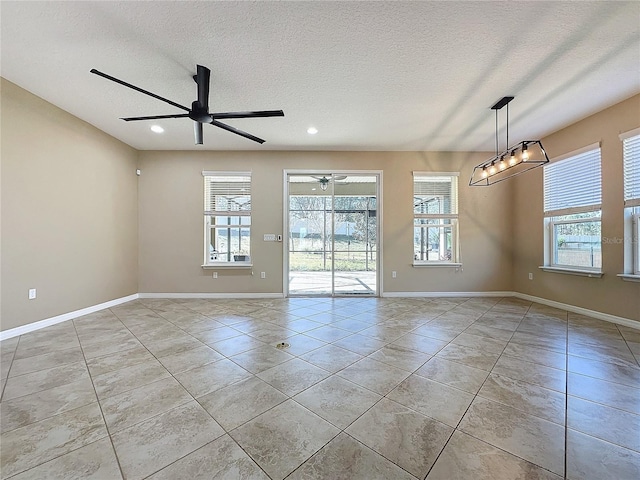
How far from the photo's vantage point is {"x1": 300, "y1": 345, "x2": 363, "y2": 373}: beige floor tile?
2.26 meters

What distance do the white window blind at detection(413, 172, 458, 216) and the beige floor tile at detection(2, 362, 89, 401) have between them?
5298 mm

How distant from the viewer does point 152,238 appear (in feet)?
16.3

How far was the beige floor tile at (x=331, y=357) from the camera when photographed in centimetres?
226

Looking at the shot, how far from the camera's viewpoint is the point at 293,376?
2.08 meters

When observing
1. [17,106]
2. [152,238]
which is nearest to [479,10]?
[17,106]

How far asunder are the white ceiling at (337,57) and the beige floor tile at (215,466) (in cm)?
297

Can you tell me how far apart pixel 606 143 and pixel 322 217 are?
438 centimetres

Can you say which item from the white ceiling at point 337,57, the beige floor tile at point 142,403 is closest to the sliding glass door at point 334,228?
the white ceiling at point 337,57

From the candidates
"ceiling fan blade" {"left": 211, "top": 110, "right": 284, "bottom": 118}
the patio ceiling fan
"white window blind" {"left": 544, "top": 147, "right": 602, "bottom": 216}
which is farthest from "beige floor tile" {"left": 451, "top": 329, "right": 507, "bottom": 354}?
the patio ceiling fan

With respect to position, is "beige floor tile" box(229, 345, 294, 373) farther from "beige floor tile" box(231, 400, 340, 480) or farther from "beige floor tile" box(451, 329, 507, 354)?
"beige floor tile" box(451, 329, 507, 354)

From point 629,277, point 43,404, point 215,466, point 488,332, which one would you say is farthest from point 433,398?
point 629,277

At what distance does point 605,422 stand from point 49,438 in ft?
10.8

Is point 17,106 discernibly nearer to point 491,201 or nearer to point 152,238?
point 152,238

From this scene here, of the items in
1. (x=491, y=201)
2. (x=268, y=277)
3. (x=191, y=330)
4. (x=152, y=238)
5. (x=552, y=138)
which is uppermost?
(x=552, y=138)
